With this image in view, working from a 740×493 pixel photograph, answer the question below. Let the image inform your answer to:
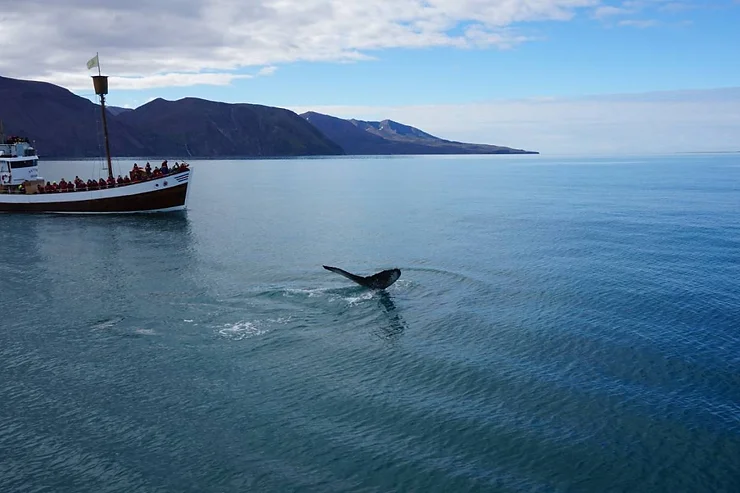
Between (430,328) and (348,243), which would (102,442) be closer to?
(430,328)

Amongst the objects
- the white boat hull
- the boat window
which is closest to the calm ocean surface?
the white boat hull

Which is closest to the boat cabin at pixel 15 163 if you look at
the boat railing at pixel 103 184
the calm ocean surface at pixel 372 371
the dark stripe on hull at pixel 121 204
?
the boat railing at pixel 103 184

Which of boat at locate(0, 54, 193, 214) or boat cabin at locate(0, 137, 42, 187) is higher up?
boat cabin at locate(0, 137, 42, 187)

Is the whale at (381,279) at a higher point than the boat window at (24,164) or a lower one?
lower

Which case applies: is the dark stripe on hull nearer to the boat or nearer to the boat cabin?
the boat

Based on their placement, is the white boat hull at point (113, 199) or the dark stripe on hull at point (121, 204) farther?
the dark stripe on hull at point (121, 204)

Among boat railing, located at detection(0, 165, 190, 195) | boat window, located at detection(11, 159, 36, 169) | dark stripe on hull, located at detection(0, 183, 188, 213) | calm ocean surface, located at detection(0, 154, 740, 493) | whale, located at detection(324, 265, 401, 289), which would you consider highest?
boat window, located at detection(11, 159, 36, 169)

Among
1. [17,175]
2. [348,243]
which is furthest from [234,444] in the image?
[17,175]

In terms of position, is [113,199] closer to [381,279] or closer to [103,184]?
[103,184]

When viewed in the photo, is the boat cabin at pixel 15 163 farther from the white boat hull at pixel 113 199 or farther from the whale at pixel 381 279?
the whale at pixel 381 279
